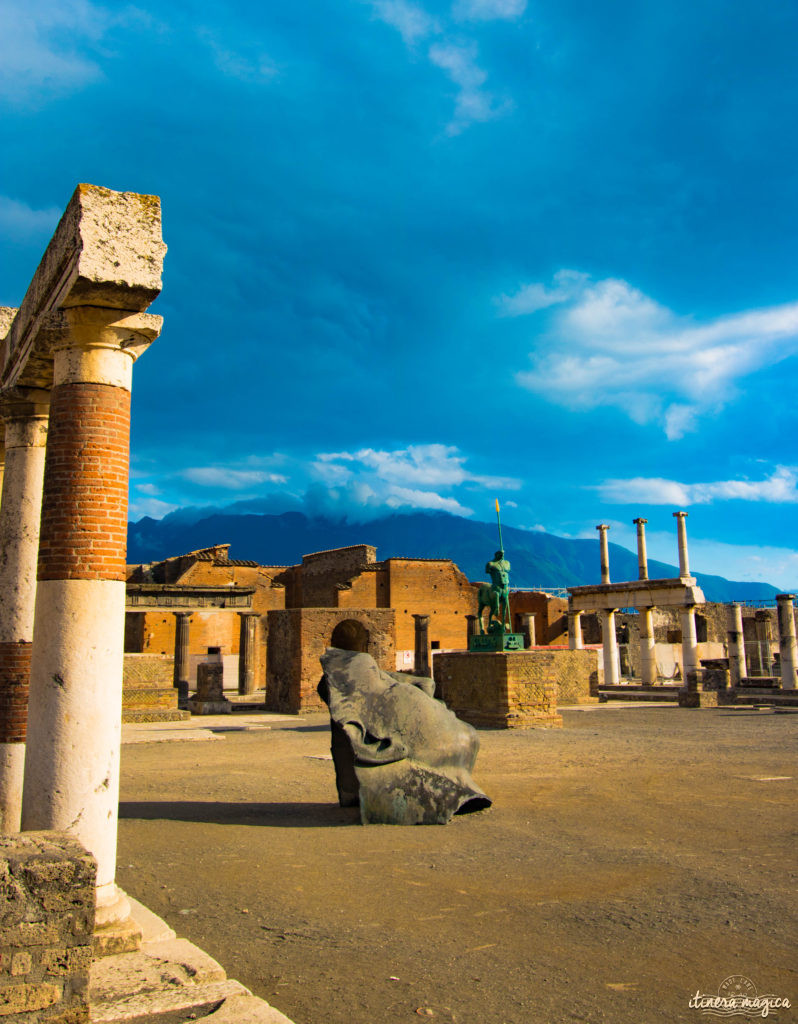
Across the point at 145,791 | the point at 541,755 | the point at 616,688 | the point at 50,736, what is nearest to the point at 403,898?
the point at 50,736

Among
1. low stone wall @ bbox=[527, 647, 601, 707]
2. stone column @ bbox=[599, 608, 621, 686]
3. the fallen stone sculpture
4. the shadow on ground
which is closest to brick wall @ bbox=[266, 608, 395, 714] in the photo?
low stone wall @ bbox=[527, 647, 601, 707]

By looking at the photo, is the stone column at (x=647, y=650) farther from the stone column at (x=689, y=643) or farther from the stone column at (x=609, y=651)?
the stone column at (x=689, y=643)

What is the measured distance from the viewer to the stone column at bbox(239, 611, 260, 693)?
99.3 ft

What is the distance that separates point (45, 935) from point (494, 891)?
297 cm

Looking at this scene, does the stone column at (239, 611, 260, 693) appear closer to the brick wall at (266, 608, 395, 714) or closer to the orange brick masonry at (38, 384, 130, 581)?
the brick wall at (266, 608, 395, 714)

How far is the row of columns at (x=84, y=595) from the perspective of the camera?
4566 millimetres

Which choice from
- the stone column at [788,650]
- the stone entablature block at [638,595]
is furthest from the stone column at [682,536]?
the stone column at [788,650]

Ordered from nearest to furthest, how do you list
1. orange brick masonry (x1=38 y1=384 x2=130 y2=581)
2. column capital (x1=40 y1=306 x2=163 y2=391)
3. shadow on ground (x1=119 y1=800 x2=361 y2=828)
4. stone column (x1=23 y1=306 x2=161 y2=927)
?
stone column (x1=23 y1=306 x2=161 y2=927)
orange brick masonry (x1=38 y1=384 x2=130 y2=581)
column capital (x1=40 y1=306 x2=163 y2=391)
shadow on ground (x1=119 y1=800 x2=361 y2=828)

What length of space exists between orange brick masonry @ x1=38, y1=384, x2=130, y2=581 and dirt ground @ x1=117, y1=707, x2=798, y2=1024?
2231 millimetres

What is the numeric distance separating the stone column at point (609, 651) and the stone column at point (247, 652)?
15255 mm

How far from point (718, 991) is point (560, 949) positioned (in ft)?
2.68

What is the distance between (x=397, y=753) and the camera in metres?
7.39

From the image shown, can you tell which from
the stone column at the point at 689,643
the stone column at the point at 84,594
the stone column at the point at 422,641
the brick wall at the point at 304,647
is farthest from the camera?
the stone column at the point at 689,643

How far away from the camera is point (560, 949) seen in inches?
161
